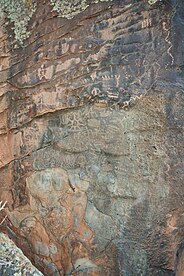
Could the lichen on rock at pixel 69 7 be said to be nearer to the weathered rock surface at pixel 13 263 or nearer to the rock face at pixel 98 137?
the rock face at pixel 98 137

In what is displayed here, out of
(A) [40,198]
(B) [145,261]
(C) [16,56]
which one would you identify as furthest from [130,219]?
(C) [16,56]

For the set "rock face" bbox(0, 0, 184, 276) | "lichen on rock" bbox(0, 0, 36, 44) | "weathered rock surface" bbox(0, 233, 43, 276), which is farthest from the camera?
"lichen on rock" bbox(0, 0, 36, 44)

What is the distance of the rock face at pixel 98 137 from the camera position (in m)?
2.70

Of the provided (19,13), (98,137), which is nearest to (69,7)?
(19,13)

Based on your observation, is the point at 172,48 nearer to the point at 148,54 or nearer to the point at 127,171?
the point at 148,54

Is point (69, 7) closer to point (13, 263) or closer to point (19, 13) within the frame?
point (19, 13)

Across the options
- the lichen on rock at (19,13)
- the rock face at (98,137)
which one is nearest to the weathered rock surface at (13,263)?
the rock face at (98,137)

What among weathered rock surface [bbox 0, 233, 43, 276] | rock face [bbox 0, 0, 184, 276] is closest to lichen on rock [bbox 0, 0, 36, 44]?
rock face [bbox 0, 0, 184, 276]

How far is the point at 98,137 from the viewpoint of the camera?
2.81 m

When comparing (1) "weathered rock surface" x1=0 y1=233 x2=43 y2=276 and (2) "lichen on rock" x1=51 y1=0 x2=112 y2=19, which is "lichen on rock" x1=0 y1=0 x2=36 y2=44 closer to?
(2) "lichen on rock" x1=51 y1=0 x2=112 y2=19

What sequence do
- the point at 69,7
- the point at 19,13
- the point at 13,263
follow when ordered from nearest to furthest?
the point at 13,263 → the point at 69,7 → the point at 19,13

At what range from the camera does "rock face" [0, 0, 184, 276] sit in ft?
8.85

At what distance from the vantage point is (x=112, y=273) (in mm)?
2871

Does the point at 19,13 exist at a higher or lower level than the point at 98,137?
higher
